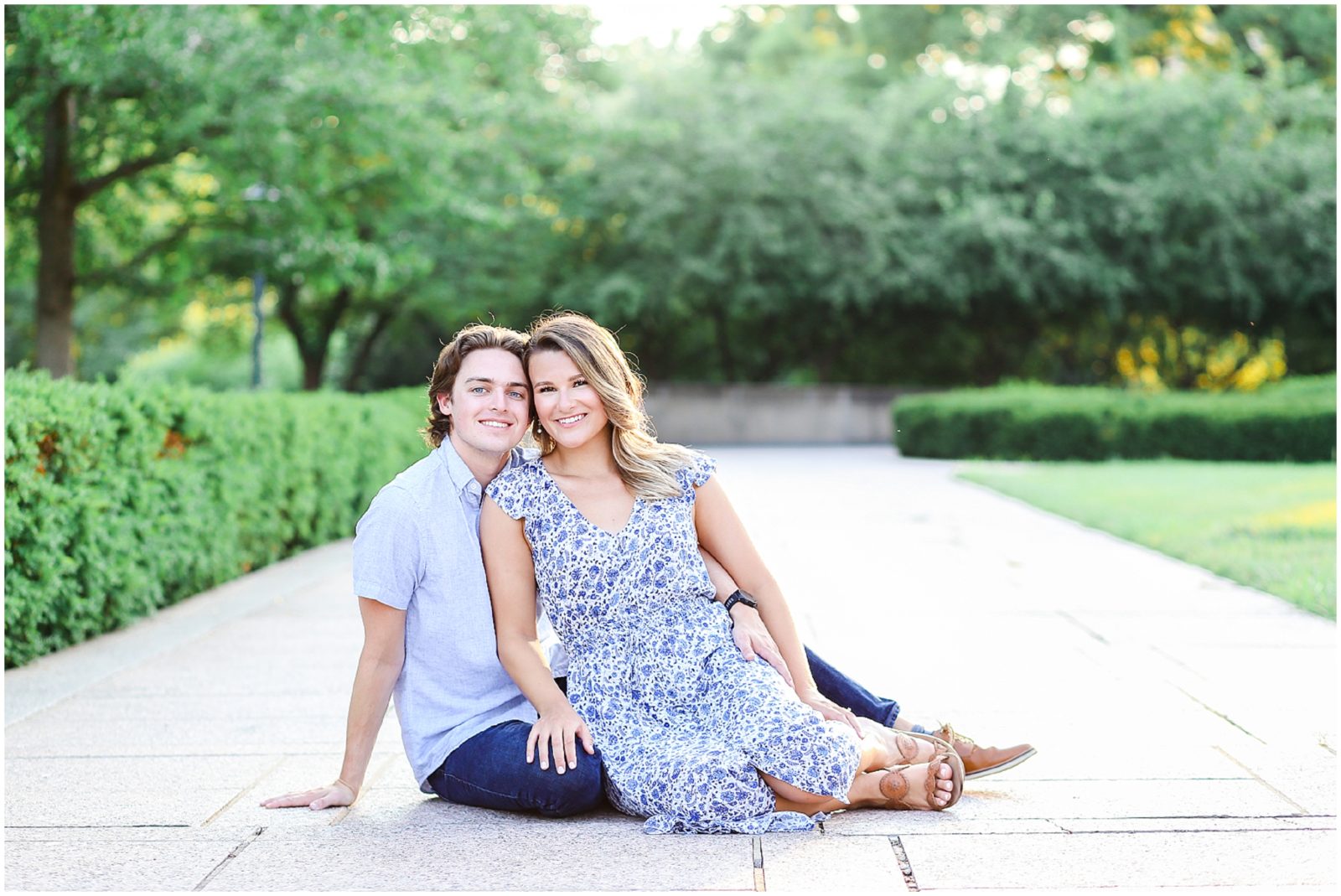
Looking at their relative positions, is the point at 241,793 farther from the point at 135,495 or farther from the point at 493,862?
the point at 135,495

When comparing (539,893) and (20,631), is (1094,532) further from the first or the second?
(539,893)

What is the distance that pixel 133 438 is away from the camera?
7.25 m

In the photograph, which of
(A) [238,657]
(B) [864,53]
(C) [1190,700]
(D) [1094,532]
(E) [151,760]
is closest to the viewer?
(E) [151,760]

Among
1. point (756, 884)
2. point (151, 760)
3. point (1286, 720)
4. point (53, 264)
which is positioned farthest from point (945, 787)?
point (53, 264)

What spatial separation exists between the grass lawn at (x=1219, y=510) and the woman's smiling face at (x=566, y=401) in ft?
17.2

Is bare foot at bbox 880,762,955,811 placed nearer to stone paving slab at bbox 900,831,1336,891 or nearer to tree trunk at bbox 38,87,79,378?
stone paving slab at bbox 900,831,1336,891

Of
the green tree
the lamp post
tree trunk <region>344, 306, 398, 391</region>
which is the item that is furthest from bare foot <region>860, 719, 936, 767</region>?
tree trunk <region>344, 306, 398, 391</region>

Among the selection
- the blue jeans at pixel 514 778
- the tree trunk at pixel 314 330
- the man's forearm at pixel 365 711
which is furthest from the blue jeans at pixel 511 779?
the tree trunk at pixel 314 330

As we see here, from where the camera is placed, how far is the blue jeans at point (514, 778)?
388cm

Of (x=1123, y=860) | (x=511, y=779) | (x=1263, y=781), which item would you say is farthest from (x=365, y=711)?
(x=1263, y=781)

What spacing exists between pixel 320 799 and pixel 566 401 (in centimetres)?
140

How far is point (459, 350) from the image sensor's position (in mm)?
4168

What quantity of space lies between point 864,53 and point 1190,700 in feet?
Answer: 124

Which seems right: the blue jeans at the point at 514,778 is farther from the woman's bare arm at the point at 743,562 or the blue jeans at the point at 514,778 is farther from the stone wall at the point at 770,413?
the stone wall at the point at 770,413
